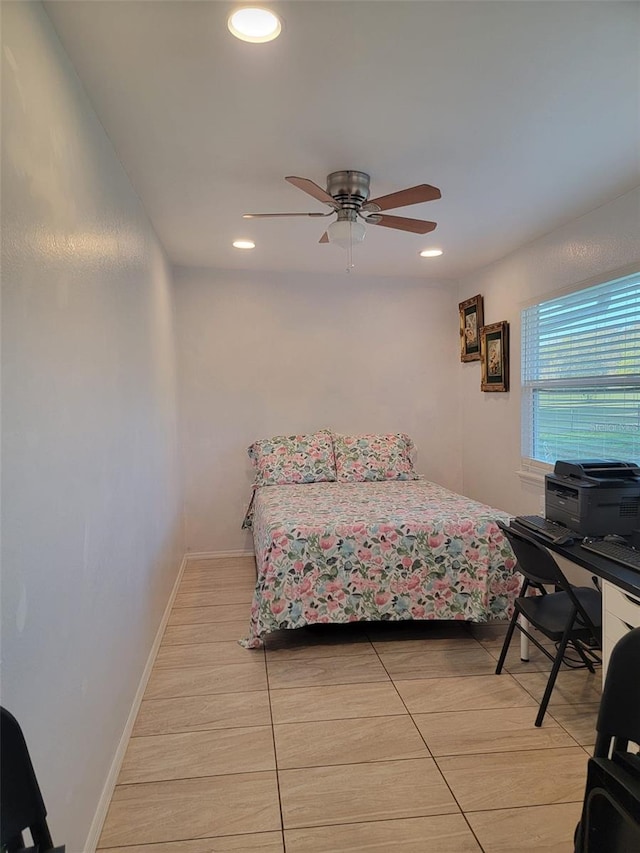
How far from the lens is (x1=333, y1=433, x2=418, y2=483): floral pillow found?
13.5 feet

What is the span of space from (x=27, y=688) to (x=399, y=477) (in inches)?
129

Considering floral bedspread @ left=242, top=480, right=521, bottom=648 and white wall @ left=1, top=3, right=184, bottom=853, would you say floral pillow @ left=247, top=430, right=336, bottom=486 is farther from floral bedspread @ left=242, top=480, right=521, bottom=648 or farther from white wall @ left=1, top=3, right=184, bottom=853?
white wall @ left=1, top=3, right=184, bottom=853

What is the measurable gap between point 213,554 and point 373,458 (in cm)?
161

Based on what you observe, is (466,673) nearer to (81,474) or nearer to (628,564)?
(628,564)

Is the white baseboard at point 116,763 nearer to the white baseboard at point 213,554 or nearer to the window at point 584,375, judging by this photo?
the white baseboard at point 213,554

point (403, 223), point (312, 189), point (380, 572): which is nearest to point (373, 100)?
point (312, 189)

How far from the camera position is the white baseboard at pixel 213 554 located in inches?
171

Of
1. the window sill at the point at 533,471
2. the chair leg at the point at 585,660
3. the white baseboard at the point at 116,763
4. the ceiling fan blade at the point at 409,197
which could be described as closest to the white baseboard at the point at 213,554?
the white baseboard at the point at 116,763

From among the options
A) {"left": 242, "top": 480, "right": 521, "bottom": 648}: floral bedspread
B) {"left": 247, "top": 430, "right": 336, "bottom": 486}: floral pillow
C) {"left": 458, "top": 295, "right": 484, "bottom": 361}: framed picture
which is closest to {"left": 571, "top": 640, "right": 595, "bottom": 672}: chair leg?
{"left": 242, "top": 480, "right": 521, "bottom": 648}: floral bedspread

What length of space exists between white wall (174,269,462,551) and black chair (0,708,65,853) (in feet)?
11.5

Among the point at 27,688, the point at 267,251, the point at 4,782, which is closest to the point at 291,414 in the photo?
the point at 267,251

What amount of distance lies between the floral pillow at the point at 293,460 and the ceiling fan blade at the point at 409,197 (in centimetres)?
222

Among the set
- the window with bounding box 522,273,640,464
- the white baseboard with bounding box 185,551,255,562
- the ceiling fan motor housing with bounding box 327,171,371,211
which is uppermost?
the ceiling fan motor housing with bounding box 327,171,371,211

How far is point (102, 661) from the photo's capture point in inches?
67.6
